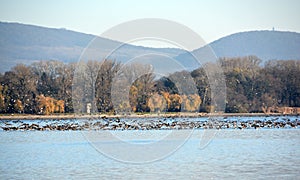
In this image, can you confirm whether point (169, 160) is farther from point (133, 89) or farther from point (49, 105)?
point (49, 105)

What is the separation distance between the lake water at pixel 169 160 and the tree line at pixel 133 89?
1203 inches

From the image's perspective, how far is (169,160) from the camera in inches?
859

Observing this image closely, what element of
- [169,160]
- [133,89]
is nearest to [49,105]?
[133,89]

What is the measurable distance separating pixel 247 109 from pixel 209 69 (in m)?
6.02

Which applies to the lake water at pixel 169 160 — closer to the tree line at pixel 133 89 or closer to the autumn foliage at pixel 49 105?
the tree line at pixel 133 89

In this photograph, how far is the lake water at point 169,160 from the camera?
1822 centimetres

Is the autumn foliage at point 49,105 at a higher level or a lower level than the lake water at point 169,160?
higher

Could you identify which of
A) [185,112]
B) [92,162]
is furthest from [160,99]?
[92,162]

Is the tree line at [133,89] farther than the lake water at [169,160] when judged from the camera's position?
Yes

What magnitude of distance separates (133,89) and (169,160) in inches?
1608

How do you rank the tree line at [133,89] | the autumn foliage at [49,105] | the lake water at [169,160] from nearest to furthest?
1. the lake water at [169,160]
2. the tree line at [133,89]
3. the autumn foliage at [49,105]

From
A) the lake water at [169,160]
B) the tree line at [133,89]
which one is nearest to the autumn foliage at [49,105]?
the tree line at [133,89]

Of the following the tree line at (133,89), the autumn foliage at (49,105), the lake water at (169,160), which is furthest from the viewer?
the autumn foliage at (49,105)

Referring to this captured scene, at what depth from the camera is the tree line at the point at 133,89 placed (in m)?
63.1
